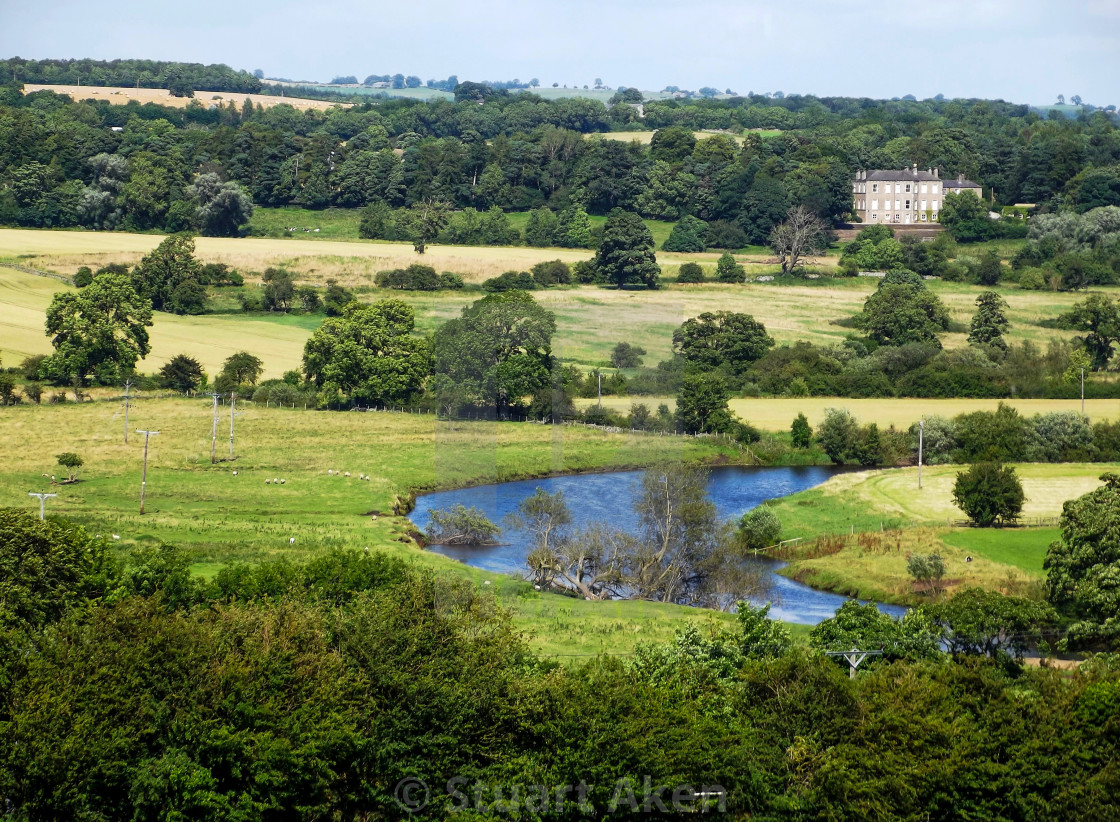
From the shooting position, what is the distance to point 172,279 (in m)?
96.4

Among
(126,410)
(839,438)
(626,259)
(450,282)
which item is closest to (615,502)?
(839,438)

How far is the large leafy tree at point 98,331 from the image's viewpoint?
75312 millimetres

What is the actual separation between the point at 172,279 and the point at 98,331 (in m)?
20.5

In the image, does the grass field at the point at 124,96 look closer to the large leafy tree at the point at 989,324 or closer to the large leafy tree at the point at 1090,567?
the large leafy tree at the point at 989,324

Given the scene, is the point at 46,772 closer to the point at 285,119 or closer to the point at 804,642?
the point at 804,642

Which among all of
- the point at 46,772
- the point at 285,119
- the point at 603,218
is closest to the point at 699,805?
the point at 46,772

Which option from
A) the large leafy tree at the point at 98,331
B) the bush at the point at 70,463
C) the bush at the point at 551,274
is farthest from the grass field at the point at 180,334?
the bush at the point at 70,463

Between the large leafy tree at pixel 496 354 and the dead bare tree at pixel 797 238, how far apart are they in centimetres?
8533

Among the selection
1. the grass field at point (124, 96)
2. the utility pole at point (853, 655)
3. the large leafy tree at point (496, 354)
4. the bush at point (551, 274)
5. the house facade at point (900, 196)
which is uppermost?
the grass field at point (124, 96)

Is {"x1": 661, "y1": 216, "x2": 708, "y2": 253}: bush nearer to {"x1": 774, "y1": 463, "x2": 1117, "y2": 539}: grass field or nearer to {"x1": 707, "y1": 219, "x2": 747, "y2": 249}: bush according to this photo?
{"x1": 707, "y1": 219, "x2": 747, "y2": 249}: bush

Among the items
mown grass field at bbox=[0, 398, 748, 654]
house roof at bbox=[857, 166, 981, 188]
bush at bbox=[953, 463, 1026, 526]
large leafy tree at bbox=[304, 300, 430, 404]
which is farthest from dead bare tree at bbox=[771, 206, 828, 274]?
bush at bbox=[953, 463, 1026, 526]

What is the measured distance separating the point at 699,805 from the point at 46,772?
1014 cm

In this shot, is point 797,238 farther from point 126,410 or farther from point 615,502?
point 615,502

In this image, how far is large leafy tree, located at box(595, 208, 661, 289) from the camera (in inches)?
3989
